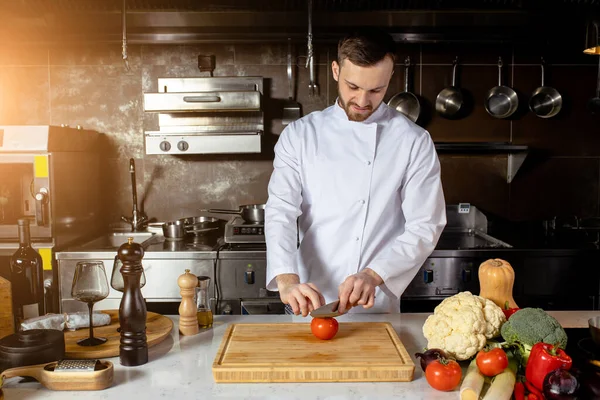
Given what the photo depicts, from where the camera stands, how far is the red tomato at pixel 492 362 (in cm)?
122

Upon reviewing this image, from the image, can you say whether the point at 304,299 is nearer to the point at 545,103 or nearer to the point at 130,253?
the point at 130,253

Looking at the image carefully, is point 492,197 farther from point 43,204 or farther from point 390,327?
point 43,204

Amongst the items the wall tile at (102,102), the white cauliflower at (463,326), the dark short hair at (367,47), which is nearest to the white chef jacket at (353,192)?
the dark short hair at (367,47)

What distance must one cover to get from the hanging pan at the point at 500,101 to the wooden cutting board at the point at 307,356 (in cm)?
265

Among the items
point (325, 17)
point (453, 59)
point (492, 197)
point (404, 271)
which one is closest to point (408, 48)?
point (453, 59)

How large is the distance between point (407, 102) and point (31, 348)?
299 cm

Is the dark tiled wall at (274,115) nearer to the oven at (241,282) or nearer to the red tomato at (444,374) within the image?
the oven at (241,282)

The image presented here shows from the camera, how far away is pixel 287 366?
1.30 metres

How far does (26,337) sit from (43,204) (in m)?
1.85

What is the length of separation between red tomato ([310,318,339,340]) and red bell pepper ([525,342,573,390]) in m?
0.48

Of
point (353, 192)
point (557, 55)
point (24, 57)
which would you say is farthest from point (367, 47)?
point (24, 57)

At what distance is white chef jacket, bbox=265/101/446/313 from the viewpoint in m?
2.03

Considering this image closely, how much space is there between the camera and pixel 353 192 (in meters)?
2.07

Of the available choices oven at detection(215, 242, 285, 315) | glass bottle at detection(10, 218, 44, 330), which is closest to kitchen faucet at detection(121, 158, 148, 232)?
oven at detection(215, 242, 285, 315)
